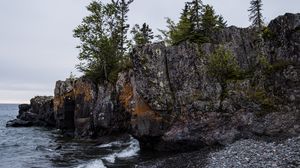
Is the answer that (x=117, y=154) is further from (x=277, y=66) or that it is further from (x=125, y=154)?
(x=277, y=66)

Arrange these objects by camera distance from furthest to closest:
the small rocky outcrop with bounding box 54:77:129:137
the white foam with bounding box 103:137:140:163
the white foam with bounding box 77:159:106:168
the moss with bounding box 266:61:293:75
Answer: the small rocky outcrop with bounding box 54:77:129:137, the white foam with bounding box 103:137:140:163, the moss with bounding box 266:61:293:75, the white foam with bounding box 77:159:106:168

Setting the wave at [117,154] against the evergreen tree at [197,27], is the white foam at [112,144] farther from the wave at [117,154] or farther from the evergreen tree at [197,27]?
the evergreen tree at [197,27]

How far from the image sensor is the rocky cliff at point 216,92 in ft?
Result: 86.4

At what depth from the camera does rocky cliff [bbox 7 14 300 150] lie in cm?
2633

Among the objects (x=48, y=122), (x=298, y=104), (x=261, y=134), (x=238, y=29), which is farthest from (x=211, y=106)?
(x=48, y=122)

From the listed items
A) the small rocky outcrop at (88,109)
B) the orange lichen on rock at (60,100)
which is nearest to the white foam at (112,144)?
the small rocky outcrop at (88,109)

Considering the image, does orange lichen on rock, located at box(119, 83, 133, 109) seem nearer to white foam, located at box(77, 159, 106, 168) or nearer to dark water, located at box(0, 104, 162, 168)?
dark water, located at box(0, 104, 162, 168)

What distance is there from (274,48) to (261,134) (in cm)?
805

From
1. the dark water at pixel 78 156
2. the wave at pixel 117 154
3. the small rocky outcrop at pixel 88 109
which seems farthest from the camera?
the small rocky outcrop at pixel 88 109

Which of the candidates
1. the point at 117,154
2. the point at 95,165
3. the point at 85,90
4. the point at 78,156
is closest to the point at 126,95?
the point at 117,154

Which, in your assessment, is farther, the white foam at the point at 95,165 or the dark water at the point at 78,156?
the dark water at the point at 78,156

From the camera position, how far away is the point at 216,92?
28.3 meters

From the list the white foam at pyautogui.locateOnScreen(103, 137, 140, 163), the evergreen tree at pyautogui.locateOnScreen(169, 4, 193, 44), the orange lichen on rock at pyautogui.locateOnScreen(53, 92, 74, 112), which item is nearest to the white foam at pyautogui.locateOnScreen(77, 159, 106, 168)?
the white foam at pyautogui.locateOnScreen(103, 137, 140, 163)

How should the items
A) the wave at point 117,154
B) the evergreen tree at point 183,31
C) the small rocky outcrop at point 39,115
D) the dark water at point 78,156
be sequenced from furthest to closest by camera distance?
the small rocky outcrop at point 39,115 → the evergreen tree at point 183,31 → the dark water at point 78,156 → the wave at point 117,154
